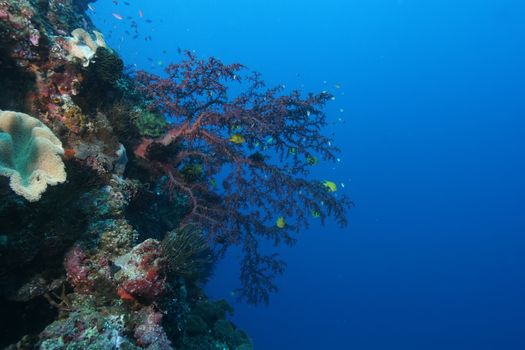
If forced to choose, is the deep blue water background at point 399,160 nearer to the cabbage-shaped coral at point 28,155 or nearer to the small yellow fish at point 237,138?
the small yellow fish at point 237,138

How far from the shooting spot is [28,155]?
3369mm

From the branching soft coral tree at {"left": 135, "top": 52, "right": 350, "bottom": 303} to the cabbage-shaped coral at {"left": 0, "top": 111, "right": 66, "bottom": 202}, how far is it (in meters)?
2.64

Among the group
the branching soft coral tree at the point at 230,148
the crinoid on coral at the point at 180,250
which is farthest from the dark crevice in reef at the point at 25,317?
the branching soft coral tree at the point at 230,148

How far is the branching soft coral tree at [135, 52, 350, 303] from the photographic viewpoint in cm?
639

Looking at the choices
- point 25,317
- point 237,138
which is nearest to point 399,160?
point 237,138

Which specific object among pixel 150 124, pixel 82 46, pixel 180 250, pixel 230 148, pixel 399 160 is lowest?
pixel 180 250

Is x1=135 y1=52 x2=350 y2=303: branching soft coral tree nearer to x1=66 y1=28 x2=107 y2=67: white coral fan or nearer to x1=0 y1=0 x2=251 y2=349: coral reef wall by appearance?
x1=0 y1=0 x2=251 y2=349: coral reef wall

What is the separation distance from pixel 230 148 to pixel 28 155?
3573 mm

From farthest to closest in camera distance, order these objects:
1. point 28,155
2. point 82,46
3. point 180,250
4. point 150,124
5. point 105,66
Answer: point 150,124, point 105,66, point 82,46, point 180,250, point 28,155

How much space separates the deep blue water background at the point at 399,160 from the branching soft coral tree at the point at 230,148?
3.12 meters

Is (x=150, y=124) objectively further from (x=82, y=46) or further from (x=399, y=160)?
(x=399, y=160)

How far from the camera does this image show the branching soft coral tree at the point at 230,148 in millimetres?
6387

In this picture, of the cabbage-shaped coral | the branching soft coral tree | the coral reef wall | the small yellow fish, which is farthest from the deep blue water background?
the cabbage-shaped coral

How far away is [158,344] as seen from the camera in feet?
10.8
